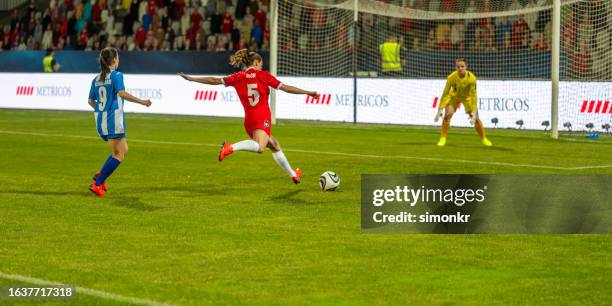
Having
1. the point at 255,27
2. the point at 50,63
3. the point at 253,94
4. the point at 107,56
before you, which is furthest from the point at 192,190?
the point at 50,63

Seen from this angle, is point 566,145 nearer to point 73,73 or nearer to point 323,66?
point 323,66

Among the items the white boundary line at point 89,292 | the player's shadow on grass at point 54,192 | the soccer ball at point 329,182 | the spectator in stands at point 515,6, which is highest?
the spectator in stands at point 515,6

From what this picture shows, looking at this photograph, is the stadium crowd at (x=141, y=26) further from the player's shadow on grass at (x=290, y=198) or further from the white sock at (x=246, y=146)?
the player's shadow on grass at (x=290, y=198)

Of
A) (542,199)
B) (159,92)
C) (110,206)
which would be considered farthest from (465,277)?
(159,92)

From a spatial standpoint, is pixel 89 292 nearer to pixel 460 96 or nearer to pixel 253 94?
pixel 253 94

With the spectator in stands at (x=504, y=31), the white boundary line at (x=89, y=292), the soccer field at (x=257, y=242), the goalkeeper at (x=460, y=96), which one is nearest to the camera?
the white boundary line at (x=89, y=292)

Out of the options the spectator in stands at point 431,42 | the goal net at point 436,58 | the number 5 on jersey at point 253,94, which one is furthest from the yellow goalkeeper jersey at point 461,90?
the number 5 on jersey at point 253,94

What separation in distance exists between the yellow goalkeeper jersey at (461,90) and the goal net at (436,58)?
4.18 m

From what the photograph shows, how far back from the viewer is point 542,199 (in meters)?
10.1

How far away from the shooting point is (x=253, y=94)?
1466cm

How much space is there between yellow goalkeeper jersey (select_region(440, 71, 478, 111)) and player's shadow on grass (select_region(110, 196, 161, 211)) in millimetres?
10083

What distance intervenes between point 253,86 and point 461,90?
866 cm

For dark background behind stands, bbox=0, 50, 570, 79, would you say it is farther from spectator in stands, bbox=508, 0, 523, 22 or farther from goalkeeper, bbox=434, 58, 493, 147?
goalkeeper, bbox=434, 58, 493, 147

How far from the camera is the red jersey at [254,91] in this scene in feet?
47.9
